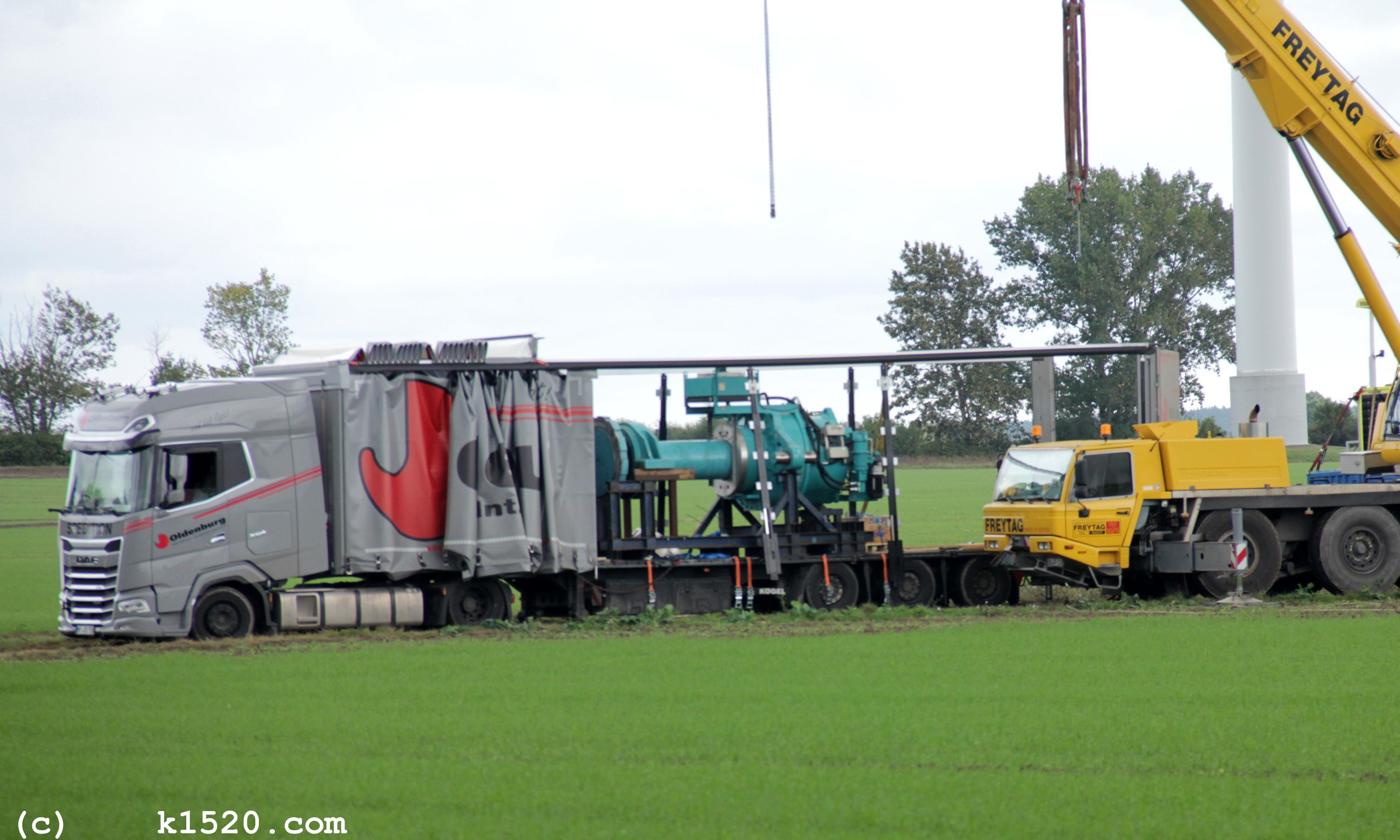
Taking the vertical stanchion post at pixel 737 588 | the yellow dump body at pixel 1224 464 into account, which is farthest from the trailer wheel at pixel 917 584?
the yellow dump body at pixel 1224 464

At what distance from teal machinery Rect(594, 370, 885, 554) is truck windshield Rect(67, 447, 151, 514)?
5.86 metres

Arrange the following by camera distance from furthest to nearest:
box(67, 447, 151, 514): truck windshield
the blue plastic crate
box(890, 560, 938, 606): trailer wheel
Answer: the blue plastic crate
box(890, 560, 938, 606): trailer wheel
box(67, 447, 151, 514): truck windshield

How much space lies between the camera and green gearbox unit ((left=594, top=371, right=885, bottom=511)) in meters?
19.8

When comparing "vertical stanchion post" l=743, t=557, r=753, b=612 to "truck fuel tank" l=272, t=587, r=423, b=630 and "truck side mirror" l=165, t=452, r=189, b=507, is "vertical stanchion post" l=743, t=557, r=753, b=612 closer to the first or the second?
"truck fuel tank" l=272, t=587, r=423, b=630

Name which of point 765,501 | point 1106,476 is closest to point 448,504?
point 765,501

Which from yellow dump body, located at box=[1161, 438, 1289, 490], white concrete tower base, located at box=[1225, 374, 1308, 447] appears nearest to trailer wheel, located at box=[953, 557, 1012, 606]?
yellow dump body, located at box=[1161, 438, 1289, 490]

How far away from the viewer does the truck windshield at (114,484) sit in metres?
16.8

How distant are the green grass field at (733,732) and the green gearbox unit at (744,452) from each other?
3.23 m

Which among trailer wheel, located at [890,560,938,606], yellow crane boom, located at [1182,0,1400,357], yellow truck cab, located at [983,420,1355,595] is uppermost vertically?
yellow crane boom, located at [1182,0,1400,357]

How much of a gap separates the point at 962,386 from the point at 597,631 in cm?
4884

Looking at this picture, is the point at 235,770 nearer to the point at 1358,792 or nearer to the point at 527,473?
the point at 1358,792

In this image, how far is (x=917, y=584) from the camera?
70.3 feet

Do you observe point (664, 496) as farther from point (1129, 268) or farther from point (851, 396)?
point (1129, 268)

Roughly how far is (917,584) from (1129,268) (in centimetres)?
6668
